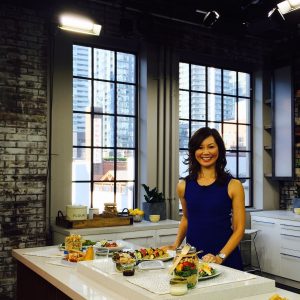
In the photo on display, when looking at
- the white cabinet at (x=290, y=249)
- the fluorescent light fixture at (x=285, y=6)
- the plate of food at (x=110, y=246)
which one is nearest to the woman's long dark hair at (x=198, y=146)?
the plate of food at (x=110, y=246)

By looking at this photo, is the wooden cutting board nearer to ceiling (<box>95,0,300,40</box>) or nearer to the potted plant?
the potted plant

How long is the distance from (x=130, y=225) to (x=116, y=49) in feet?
7.61

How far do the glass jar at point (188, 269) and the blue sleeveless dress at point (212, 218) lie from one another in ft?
2.69

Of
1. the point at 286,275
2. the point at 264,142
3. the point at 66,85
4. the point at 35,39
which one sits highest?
the point at 35,39

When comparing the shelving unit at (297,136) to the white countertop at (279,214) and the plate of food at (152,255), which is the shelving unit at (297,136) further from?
the plate of food at (152,255)

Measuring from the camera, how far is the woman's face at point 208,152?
2.87m

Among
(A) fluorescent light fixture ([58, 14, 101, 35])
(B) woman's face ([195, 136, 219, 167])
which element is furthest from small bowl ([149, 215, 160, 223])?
(B) woman's face ([195, 136, 219, 167])

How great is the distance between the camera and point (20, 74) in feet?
15.9

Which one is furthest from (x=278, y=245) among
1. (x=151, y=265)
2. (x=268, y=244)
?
(x=151, y=265)

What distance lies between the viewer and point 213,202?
9.41ft

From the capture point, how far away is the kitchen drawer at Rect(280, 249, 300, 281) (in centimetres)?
555

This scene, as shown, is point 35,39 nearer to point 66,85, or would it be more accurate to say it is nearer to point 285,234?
point 66,85

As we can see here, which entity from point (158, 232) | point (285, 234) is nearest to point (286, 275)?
point (285, 234)

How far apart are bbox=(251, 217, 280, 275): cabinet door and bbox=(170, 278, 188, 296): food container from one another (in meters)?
4.24
